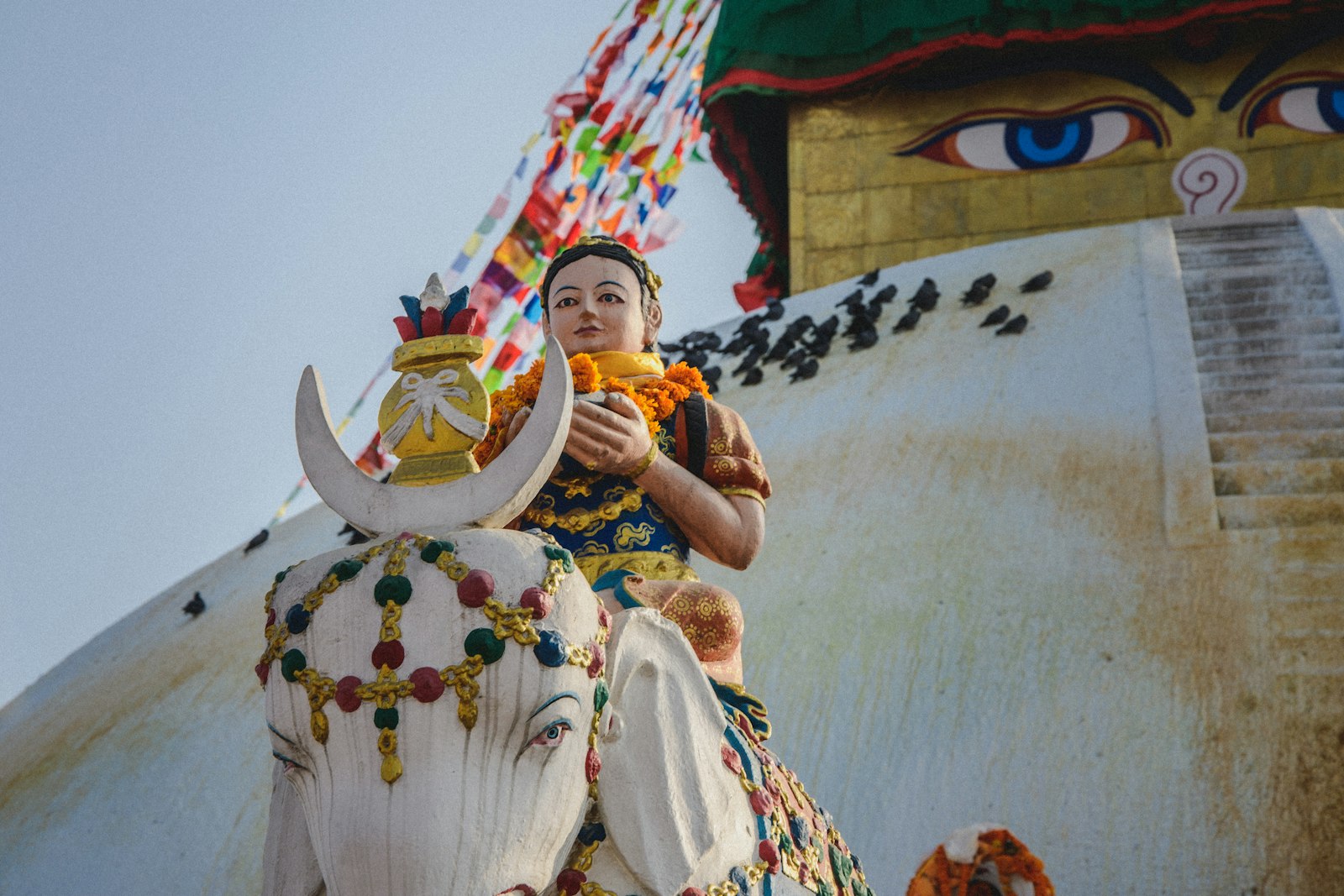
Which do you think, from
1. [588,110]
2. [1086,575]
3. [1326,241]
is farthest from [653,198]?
[1086,575]

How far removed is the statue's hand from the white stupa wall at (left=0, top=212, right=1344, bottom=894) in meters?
3.63

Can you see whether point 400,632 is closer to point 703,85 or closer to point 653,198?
point 653,198

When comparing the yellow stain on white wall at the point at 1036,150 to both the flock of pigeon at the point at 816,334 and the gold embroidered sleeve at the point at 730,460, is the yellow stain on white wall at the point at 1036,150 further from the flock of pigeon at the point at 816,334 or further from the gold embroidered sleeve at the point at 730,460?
the gold embroidered sleeve at the point at 730,460

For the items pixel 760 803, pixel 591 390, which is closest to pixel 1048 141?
pixel 591 390

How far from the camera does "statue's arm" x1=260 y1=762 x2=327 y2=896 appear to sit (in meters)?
2.81

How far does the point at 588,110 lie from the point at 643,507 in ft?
33.1

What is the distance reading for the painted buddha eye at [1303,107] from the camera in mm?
15180

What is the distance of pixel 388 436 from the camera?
304cm

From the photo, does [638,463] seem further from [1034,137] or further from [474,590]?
[1034,137]

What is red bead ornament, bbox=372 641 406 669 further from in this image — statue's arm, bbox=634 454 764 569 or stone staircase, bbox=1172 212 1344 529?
stone staircase, bbox=1172 212 1344 529

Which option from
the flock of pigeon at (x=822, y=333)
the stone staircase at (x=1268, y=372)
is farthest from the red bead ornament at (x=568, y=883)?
the flock of pigeon at (x=822, y=333)

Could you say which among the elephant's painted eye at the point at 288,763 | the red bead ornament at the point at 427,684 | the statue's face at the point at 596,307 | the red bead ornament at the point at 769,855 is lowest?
the red bead ornament at the point at 769,855

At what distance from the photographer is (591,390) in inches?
150

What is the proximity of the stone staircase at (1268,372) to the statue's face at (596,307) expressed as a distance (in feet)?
16.2
